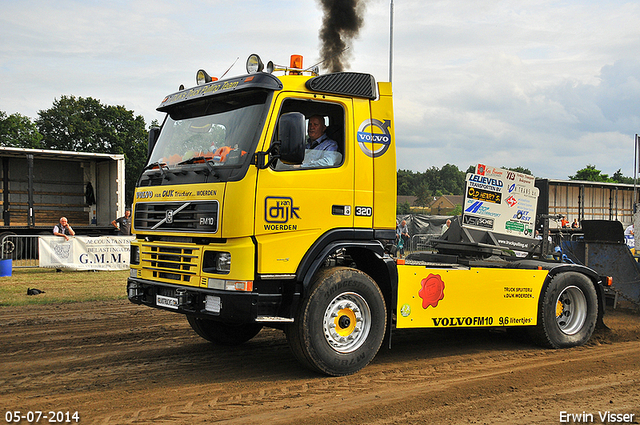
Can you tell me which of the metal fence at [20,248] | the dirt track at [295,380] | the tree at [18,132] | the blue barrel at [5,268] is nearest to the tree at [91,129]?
the tree at [18,132]

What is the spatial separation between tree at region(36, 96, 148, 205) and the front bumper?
178 ft

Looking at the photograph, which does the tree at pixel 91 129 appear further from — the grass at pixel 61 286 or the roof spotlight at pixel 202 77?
the roof spotlight at pixel 202 77

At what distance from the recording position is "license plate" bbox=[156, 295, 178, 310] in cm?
576

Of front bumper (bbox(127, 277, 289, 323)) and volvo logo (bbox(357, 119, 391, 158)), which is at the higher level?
volvo logo (bbox(357, 119, 391, 158))

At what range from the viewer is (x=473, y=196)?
8.58 metres

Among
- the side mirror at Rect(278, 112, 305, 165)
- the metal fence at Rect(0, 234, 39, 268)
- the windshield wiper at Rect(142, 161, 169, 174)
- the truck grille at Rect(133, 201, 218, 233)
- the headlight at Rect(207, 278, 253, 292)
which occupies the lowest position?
the metal fence at Rect(0, 234, 39, 268)

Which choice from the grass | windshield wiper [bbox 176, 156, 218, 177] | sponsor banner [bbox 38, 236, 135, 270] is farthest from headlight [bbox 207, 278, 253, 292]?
sponsor banner [bbox 38, 236, 135, 270]

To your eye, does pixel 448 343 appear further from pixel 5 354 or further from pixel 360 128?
pixel 5 354

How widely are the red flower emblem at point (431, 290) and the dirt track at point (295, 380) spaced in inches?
29.0

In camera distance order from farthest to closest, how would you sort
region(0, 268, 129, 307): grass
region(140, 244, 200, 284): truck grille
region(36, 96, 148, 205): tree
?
region(36, 96, 148, 205): tree → region(0, 268, 129, 307): grass → region(140, 244, 200, 284): truck grille

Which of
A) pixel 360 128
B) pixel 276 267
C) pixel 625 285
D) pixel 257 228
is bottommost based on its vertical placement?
pixel 625 285

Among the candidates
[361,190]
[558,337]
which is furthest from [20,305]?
[558,337]

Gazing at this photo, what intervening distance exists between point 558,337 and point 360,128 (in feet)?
13.5

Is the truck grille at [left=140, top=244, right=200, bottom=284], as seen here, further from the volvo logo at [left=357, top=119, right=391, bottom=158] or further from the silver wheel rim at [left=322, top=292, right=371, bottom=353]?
the volvo logo at [left=357, top=119, right=391, bottom=158]
